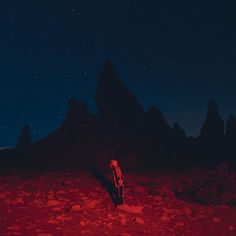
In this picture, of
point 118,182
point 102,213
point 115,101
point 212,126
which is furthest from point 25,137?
point 102,213

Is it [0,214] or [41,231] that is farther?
[0,214]

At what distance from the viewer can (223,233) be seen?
11.1 metres

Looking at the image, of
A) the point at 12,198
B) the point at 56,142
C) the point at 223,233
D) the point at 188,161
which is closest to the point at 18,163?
the point at 56,142

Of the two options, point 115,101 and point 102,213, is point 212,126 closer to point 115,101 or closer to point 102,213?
point 115,101

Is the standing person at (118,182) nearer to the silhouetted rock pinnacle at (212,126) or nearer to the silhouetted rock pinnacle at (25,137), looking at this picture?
the silhouetted rock pinnacle at (212,126)

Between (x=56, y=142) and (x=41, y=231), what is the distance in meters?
36.2

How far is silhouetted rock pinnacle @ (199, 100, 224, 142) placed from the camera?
62906 millimetres

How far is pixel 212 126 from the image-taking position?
6456 cm

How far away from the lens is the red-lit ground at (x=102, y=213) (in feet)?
34.4

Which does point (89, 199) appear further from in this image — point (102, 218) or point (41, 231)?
point (41, 231)

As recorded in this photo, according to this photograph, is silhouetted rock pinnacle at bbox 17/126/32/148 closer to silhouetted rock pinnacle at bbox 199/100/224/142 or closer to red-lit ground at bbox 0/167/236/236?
silhouetted rock pinnacle at bbox 199/100/224/142

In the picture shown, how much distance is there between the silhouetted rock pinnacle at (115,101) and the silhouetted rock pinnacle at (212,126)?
18777 mm

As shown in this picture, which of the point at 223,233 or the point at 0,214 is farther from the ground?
the point at 0,214

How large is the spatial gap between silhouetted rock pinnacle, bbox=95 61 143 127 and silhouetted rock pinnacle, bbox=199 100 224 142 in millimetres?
18777
